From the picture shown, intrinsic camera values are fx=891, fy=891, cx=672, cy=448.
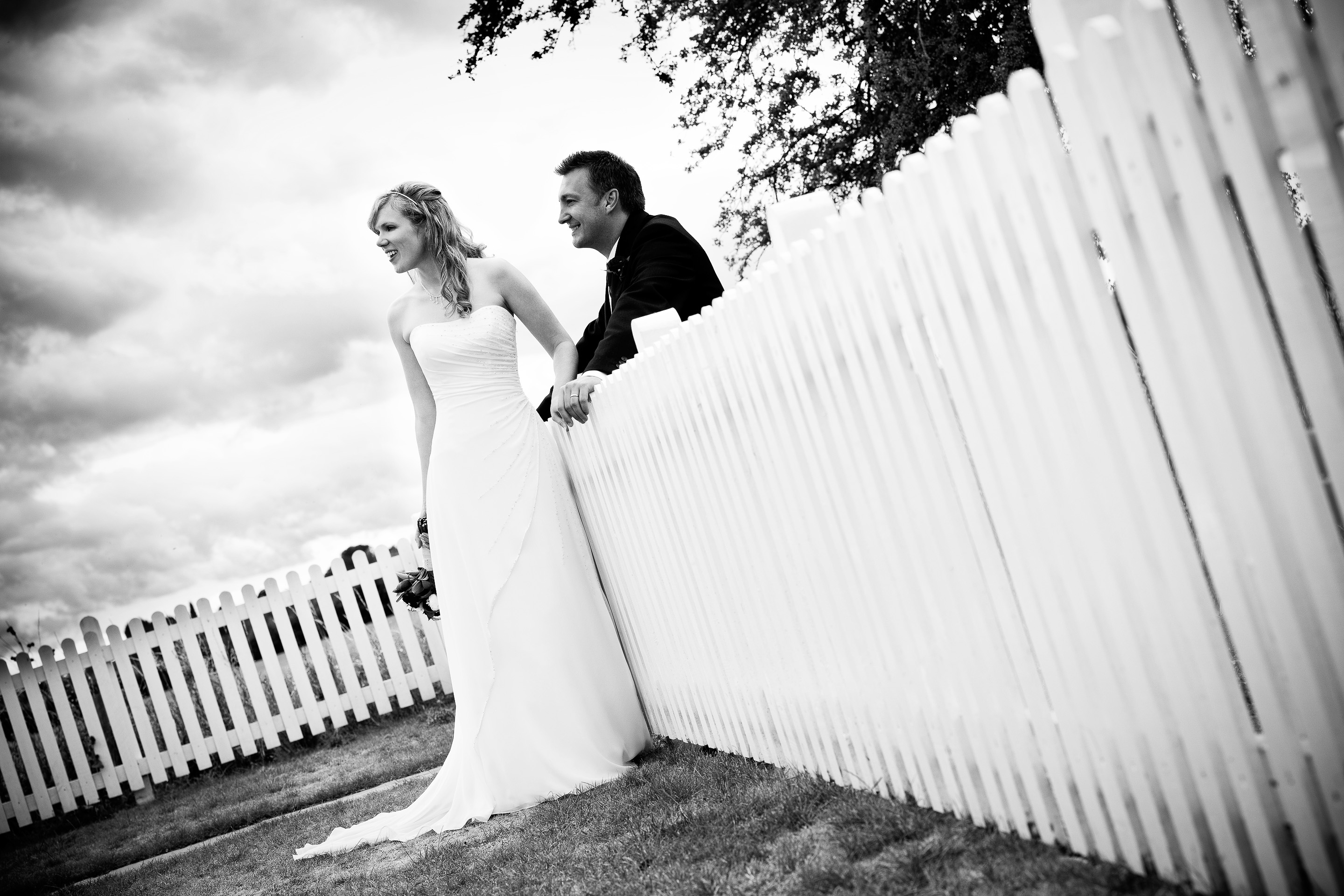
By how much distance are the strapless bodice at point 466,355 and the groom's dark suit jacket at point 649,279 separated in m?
0.46

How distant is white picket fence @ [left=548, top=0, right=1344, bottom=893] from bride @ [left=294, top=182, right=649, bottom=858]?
1.76 m

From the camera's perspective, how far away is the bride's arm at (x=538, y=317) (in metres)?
4.59

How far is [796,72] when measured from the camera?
32.3 ft

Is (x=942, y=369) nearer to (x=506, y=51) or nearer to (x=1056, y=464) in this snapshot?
(x=1056, y=464)

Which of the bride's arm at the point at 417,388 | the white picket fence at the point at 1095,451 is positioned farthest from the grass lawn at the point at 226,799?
the white picket fence at the point at 1095,451

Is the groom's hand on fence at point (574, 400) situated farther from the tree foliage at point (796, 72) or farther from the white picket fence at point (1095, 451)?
the tree foliage at point (796, 72)

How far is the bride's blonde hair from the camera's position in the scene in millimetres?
4426

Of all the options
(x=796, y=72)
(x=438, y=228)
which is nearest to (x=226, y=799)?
(x=438, y=228)

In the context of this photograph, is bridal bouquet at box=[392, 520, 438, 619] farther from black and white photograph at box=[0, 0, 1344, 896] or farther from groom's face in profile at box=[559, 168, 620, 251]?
groom's face in profile at box=[559, 168, 620, 251]

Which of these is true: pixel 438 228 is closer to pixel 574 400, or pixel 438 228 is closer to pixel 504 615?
pixel 574 400

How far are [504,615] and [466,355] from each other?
1269 mm

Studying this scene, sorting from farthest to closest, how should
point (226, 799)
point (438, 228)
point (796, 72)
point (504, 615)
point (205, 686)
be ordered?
point (796, 72) → point (205, 686) → point (226, 799) → point (438, 228) → point (504, 615)

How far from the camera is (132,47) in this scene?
11.6 metres

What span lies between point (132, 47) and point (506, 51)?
5.63 m
